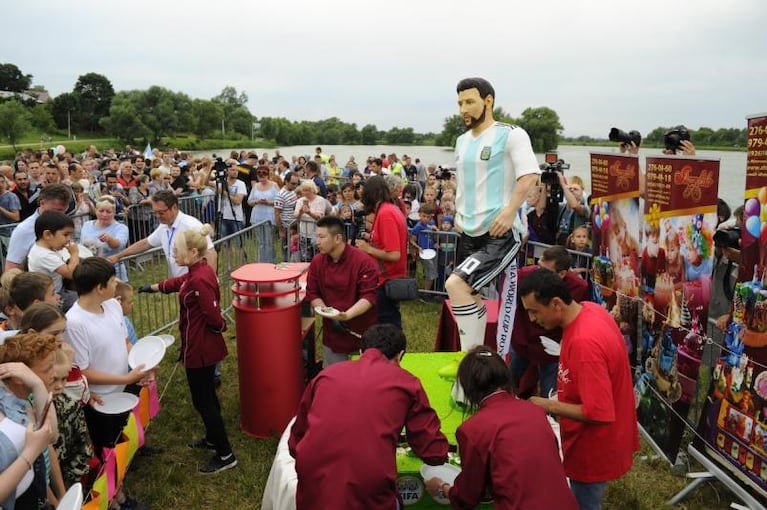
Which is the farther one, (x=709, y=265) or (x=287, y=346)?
(x=287, y=346)

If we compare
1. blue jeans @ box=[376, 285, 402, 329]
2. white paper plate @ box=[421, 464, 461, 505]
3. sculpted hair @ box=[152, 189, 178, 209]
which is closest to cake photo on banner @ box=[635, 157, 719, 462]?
blue jeans @ box=[376, 285, 402, 329]

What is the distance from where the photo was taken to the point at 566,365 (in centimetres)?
272

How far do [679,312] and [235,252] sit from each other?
5.50 metres

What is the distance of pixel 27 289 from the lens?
3.37 metres

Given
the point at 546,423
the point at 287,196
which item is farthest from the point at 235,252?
the point at 546,423

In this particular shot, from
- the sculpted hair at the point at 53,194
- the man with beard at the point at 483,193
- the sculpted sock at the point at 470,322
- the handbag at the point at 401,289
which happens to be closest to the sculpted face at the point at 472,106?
the man with beard at the point at 483,193

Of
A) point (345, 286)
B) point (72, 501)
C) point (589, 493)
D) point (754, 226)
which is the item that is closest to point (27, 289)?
point (72, 501)

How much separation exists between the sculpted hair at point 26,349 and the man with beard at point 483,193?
7.60 ft

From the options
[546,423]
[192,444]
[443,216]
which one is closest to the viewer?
[546,423]

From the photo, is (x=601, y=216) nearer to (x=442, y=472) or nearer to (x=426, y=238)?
(x=442, y=472)

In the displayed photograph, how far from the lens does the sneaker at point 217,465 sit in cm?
420

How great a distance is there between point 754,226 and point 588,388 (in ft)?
5.65

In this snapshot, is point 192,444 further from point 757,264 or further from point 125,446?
point 757,264

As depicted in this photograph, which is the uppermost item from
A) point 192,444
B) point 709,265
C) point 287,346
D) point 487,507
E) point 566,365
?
point 709,265
